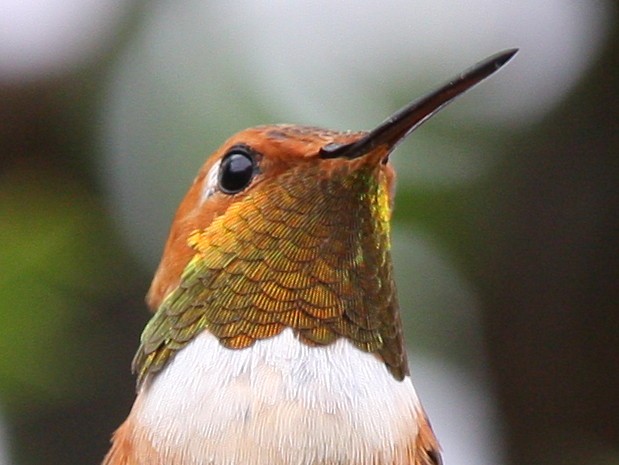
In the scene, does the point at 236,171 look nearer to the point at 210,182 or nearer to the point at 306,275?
the point at 210,182

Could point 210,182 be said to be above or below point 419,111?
below

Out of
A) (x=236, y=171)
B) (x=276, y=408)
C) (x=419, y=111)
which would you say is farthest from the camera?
(x=236, y=171)

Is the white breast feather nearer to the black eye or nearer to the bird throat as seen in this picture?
the bird throat

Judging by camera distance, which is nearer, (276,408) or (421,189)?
(276,408)

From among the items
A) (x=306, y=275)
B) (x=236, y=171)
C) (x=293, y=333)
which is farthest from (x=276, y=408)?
(x=236, y=171)

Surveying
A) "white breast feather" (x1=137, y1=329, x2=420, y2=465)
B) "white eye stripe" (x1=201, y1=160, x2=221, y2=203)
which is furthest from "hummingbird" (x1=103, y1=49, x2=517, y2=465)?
"white eye stripe" (x1=201, y1=160, x2=221, y2=203)

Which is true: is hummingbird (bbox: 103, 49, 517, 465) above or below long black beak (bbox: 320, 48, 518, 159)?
below

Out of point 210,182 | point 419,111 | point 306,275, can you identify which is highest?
point 419,111
